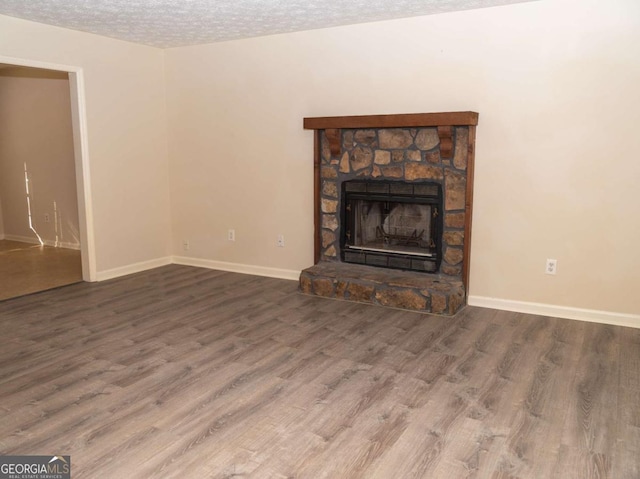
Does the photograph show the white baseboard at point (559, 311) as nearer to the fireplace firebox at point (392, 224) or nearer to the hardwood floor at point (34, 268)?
the fireplace firebox at point (392, 224)

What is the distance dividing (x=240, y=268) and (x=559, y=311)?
2921 millimetres

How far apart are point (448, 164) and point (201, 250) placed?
274 cm

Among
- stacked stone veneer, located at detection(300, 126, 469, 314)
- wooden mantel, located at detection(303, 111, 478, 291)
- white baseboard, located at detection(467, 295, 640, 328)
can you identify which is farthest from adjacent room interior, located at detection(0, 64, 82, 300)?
white baseboard, located at detection(467, 295, 640, 328)

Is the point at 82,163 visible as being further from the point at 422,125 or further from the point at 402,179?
the point at 422,125

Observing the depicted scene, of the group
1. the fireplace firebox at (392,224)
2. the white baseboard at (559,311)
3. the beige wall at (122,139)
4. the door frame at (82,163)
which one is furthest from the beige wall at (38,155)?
the white baseboard at (559,311)

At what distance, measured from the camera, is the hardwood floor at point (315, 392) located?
2059 mm

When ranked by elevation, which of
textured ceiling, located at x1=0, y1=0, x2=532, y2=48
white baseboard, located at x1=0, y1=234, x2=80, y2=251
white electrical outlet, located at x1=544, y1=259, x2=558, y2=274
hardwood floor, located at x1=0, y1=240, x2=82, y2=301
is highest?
textured ceiling, located at x1=0, y1=0, x2=532, y2=48

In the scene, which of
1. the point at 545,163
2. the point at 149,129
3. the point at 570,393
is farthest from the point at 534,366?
the point at 149,129

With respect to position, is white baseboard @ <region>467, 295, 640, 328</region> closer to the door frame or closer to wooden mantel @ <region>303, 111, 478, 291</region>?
wooden mantel @ <region>303, 111, 478, 291</region>

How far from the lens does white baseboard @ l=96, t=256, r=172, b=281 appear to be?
4.91m

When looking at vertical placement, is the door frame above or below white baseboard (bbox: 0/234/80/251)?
above

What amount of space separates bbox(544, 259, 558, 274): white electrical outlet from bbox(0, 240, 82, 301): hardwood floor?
13.3 ft

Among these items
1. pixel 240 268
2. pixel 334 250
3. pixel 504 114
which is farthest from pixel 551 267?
pixel 240 268

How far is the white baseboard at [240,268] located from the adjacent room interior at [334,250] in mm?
26
